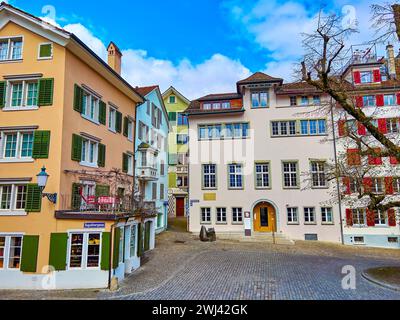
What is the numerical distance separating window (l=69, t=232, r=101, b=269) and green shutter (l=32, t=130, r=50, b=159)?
4057mm

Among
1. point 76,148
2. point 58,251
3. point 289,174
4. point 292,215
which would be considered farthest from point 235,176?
point 58,251

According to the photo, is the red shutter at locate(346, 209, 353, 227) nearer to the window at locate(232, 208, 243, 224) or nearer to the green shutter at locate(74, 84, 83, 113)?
the window at locate(232, 208, 243, 224)

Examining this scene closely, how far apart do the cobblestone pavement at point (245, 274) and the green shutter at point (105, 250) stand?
1.05 meters

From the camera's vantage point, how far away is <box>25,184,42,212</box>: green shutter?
1309cm

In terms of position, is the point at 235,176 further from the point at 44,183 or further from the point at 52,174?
the point at 44,183

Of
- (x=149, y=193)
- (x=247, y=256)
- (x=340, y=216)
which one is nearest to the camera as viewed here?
(x=247, y=256)

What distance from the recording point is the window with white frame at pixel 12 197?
44.4 ft

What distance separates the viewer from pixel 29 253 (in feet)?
41.5

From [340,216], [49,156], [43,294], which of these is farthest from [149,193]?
[340,216]

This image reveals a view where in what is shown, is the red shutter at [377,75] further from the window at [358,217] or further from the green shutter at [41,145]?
the green shutter at [41,145]

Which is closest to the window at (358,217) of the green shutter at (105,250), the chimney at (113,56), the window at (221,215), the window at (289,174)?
the window at (289,174)

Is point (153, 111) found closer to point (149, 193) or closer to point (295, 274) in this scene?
point (149, 193)

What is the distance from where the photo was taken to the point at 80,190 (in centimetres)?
1485
